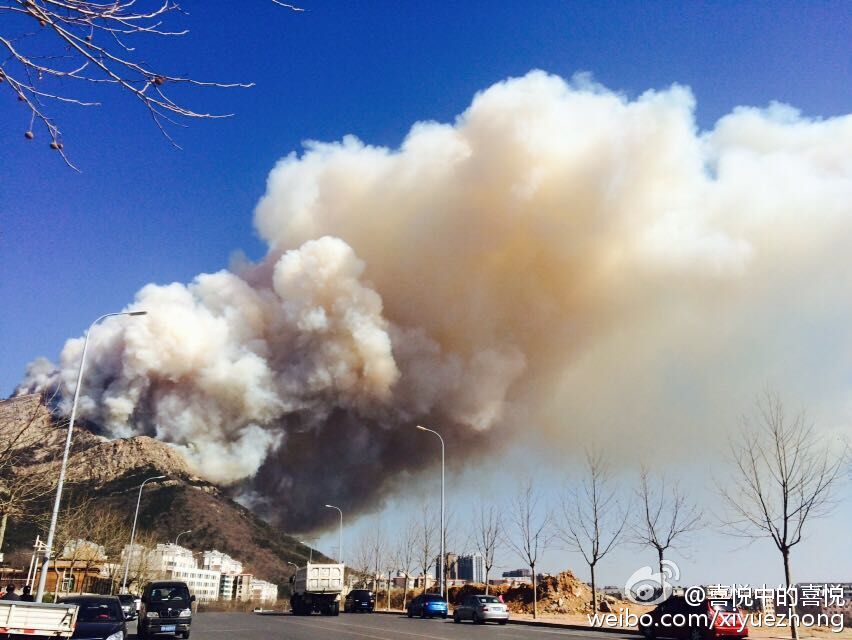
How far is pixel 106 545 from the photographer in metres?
63.9

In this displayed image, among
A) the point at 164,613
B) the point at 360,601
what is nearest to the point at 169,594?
the point at 164,613

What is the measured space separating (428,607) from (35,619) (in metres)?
31.4

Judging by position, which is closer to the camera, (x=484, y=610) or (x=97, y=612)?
(x=97, y=612)

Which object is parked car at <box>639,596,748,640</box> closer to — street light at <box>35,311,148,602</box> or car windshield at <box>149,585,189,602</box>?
car windshield at <box>149,585,189,602</box>

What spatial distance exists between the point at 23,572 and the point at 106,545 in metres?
26.4

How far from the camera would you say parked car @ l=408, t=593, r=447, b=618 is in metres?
40.1

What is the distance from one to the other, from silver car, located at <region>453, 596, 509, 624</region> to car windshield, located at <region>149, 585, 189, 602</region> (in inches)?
645

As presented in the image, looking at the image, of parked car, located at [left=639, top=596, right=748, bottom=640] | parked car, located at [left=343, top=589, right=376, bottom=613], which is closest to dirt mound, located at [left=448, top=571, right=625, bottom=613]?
parked car, located at [left=343, top=589, right=376, bottom=613]

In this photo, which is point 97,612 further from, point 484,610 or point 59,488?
point 484,610

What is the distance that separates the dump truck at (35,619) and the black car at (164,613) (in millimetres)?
9048

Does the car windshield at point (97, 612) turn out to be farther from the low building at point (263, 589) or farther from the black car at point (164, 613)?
the low building at point (263, 589)

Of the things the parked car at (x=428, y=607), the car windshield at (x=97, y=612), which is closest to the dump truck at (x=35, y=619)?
the car windshield at (x=97, y=612)

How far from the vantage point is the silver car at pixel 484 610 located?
32.6 metres

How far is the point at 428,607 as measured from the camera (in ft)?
132
